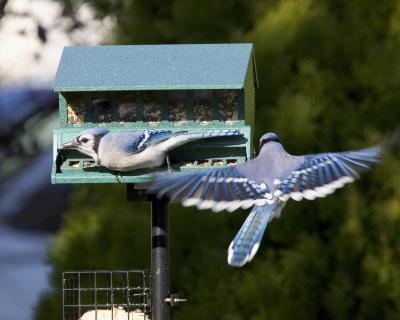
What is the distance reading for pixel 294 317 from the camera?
266 inches

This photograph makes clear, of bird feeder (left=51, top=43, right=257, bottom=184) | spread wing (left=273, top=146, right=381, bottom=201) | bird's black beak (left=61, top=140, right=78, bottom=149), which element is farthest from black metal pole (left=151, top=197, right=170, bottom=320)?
spread wing (left=273, top=146, right=381, bottom=201)

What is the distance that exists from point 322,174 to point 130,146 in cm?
69

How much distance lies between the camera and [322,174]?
4.67 m

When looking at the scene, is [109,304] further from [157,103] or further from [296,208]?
[296,208]

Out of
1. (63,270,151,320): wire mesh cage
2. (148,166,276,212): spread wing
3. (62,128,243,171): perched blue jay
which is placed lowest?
(63,270,151,320): wire mesh cage

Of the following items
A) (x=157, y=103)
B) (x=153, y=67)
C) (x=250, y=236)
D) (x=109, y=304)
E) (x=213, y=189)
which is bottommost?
(x=109, y=304)

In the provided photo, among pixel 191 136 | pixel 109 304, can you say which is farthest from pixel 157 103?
pixel 109 304

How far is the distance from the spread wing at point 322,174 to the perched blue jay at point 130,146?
0.98ft

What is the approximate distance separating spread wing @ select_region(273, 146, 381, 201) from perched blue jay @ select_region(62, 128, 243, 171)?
299 millimetres

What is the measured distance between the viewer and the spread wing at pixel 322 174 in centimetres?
460

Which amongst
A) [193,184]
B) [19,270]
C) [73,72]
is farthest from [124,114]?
[19,270]

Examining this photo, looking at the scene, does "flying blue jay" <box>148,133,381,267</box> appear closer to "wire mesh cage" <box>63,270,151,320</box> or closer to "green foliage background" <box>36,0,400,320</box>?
"wire mesh cage" <box>63,270,151,320</box>

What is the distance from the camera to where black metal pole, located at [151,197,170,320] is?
487 centimetres

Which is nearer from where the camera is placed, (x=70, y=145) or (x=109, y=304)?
(x=70, y=145)
